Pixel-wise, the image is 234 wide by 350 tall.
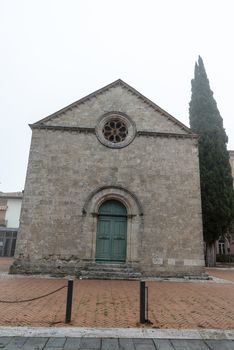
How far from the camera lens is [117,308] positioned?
6.46m

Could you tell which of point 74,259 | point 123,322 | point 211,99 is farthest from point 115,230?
point 211,99

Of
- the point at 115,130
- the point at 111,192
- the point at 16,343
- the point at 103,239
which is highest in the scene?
the point at 115,130

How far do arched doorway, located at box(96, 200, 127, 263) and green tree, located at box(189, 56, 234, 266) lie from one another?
9959mm

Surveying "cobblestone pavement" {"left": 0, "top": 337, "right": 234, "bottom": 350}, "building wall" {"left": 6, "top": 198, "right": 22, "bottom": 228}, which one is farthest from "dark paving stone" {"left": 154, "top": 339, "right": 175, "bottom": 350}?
"building wall" {"left": 6, "top": 198, "right": 22, "bottom": 228}

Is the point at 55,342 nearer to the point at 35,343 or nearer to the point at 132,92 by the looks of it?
the point at 35,343

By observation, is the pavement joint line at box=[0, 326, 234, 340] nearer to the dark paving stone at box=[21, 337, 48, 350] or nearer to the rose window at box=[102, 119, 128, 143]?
the dark paving stone at box=[21, 337, 48, 350]

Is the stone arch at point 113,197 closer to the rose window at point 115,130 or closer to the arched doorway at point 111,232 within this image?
the arched doorway at point 111,232

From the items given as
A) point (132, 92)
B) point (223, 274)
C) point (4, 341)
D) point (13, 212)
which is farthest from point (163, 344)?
point (13, 212)

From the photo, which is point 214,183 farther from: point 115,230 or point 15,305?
point 15,305

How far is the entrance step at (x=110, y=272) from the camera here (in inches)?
474

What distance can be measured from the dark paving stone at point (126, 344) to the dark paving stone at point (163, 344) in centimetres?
40

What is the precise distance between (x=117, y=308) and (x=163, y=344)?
2.34 metres

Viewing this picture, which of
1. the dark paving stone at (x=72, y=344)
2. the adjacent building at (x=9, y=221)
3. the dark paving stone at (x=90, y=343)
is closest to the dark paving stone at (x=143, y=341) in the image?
the dark paving stone at (x=90, y=343)

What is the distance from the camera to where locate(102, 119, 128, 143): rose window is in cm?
1486
